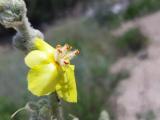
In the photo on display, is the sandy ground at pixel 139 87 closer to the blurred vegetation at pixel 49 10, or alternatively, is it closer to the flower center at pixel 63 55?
the flower center at pixel 63 55

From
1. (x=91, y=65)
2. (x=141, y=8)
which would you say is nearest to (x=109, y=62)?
(x=91, y=65)

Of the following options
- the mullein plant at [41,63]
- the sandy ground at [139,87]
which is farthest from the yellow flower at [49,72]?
the sandy ground at [139,87]

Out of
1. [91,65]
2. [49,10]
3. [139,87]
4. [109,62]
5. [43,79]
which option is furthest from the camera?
[49,10]

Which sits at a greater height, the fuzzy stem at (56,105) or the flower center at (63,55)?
the flower center at (63,55)

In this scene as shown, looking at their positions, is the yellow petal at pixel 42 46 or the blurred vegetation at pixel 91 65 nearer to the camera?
the yellow petal at pixel 42 46

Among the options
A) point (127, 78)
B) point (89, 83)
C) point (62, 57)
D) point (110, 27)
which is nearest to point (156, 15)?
point (110, 27)

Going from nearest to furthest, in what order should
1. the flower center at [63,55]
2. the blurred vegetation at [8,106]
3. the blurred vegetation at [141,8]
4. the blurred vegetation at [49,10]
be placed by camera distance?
the flower center at [63,55] → the blurred vegetation at [8,106] → the blurred vegetation at [141,8] → the blurred vegetation at [49,10]

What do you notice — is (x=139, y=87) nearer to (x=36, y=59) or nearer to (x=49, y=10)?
(x=36, y=59)

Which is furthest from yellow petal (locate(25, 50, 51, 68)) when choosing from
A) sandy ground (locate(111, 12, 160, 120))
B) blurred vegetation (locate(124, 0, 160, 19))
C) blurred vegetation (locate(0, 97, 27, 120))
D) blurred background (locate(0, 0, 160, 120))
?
blurred vegetation (locate(124, 0, 160, 19))
